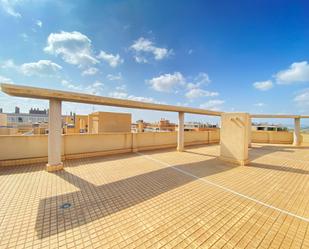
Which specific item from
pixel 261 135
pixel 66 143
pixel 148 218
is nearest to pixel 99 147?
pixel 66 143

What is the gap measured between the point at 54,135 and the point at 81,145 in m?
2.13

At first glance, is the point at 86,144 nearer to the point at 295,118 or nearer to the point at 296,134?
the point at 295,118

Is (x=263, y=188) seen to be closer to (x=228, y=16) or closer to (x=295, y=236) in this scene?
(x=295, y=236)

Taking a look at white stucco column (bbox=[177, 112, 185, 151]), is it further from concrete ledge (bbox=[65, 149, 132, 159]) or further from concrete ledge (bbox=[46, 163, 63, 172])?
concrete ledge (bbox=[46, 163, 63, 172])

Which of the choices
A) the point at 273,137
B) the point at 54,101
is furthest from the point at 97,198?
the point at 273,137

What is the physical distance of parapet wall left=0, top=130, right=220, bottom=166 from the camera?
20.5 feet

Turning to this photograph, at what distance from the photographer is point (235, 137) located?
25.6ft

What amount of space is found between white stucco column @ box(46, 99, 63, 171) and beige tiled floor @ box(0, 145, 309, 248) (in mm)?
468

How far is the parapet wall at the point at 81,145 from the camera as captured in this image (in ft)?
20.5

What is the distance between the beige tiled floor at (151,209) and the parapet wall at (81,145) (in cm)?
72

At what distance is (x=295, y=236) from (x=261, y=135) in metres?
15.9

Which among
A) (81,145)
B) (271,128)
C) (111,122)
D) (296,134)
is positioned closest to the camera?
(81,145)

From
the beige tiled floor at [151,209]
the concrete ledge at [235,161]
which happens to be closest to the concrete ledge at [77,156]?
the beige tiled floor at [151,209]

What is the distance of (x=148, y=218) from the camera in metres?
3.09
